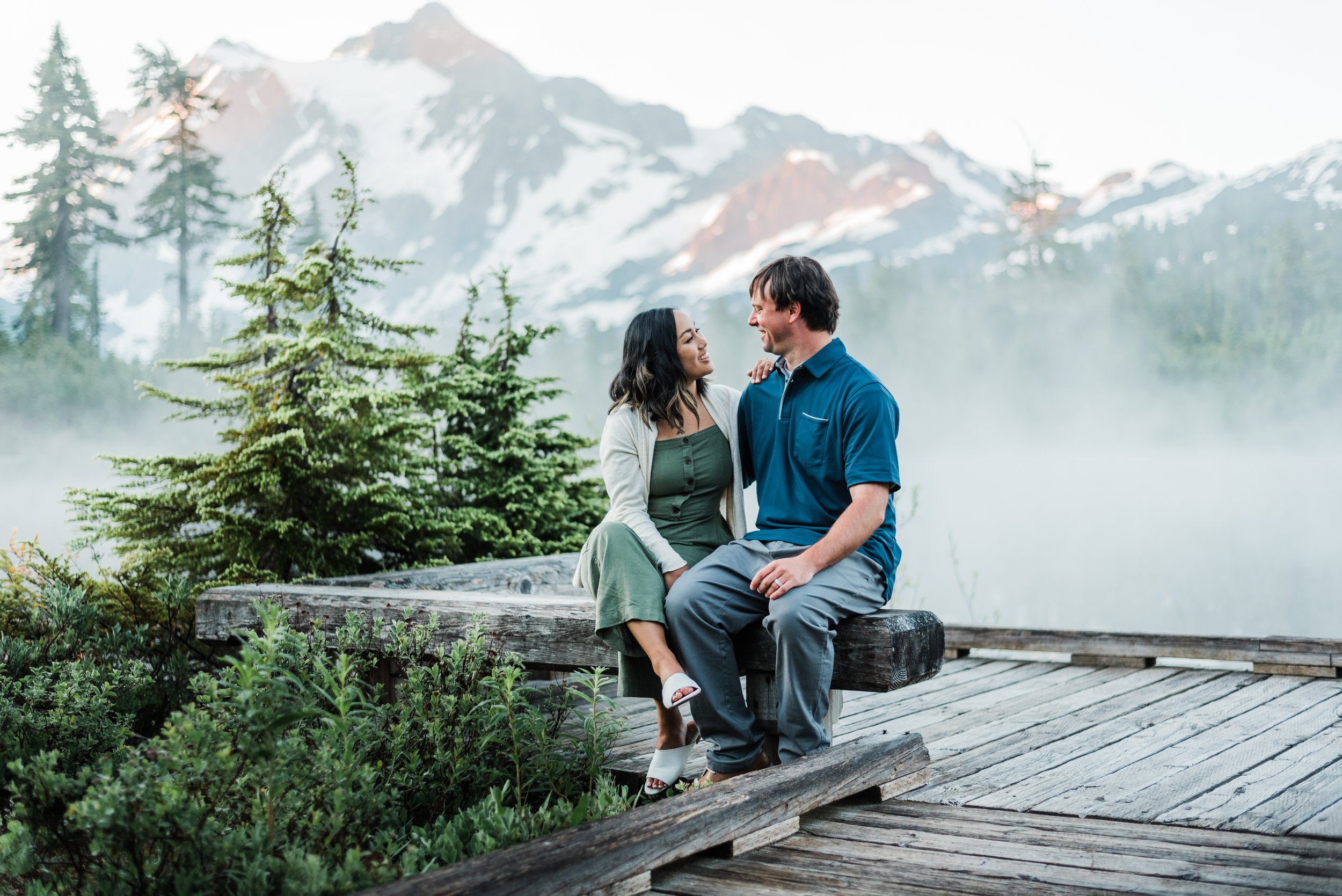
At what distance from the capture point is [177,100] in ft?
55.1

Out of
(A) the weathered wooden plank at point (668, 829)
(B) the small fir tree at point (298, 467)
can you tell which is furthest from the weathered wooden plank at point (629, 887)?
(B) the small fir tree at point (298, 467)

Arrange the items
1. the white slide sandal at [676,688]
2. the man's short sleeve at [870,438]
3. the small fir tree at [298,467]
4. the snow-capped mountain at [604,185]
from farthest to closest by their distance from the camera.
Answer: the snow-capped mountain at [604,185] < the small fir tree at [298,467] < the man's short sleeve at [870,438] < the white slide sandal at [676,688]

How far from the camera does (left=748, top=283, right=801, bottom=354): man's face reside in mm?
2904

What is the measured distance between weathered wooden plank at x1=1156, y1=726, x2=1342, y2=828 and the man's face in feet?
5.09

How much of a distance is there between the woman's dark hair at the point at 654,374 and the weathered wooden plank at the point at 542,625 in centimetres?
65

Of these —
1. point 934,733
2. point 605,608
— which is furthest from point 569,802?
point 934,733

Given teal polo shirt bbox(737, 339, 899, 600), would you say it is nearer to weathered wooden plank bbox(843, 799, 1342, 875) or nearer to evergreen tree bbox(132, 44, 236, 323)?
weathered wooden plank bbox(843, 799, 1342, 875)

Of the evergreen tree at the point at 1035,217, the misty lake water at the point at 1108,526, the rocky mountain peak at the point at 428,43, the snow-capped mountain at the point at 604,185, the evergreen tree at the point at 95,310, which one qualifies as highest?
the rocky mountain peak at the point at 428,43

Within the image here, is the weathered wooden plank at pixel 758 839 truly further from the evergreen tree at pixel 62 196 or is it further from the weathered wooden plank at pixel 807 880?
the evergreen tree at pixel 62 196

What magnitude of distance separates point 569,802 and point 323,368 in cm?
357

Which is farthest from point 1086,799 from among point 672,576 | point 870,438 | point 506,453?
point 506,453

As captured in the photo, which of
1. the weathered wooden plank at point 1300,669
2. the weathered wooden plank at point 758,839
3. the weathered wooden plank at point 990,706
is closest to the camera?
the weathered wooden plank at point 758,839

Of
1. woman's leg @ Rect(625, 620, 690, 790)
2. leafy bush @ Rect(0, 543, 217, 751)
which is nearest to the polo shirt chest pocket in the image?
woman's leg @ Rect(625, 620, 690, 790)

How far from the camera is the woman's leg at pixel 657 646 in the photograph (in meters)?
2.63
